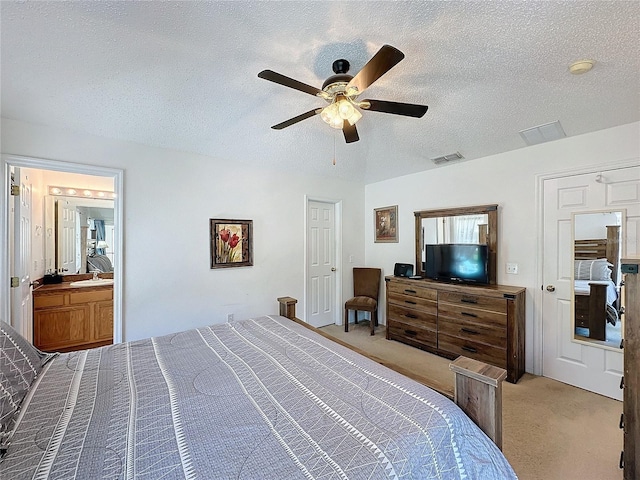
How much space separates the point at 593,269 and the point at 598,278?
93 millimetres

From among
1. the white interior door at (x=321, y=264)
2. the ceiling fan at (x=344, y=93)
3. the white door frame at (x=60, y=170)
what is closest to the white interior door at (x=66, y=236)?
the white door frame at (x=60, y=170)

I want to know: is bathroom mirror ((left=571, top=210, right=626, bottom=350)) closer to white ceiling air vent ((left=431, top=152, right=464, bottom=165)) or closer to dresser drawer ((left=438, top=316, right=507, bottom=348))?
dresser drawer ((left=438, top=316, right=507, bottom=348))

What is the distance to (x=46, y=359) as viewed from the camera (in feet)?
5.17

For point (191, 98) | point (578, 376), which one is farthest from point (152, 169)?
point (578, 376)

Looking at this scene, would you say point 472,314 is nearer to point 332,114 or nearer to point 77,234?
point 332,114

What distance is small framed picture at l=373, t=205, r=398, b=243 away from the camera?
4.37 metres

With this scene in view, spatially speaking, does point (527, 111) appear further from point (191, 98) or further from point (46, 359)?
point (46, 359)

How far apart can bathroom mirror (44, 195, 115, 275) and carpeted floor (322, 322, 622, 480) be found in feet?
15.0

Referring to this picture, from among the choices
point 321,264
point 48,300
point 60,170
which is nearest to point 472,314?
point 321,264

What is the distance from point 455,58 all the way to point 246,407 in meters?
2.38

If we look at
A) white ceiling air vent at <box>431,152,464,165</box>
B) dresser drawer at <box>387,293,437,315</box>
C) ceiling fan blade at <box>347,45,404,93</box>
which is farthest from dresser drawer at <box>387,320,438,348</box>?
ceiling fan blade at <box>347,45,404,93</box>

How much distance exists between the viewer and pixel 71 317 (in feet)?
11.0

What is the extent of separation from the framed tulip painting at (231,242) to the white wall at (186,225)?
8 centimetres

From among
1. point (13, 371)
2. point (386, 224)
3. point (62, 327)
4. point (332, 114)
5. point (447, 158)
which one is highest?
point (447, 158)
